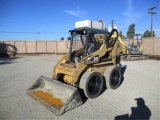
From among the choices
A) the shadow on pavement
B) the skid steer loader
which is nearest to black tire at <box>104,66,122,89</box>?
the skid steer loader

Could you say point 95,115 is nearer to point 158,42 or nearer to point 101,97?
point 101,97

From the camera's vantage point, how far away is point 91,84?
220 inches

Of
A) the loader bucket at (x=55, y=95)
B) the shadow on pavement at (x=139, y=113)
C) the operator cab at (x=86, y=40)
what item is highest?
the operator cab at (x=86, y=40)

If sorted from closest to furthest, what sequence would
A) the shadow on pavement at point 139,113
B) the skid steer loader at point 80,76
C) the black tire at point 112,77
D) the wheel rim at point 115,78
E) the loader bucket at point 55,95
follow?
the shadow on pavement at point 139,113 < the loader bucket at point 55,95 < the skid steer loader at point 80,76 < the black tire at point 112,77 < the wheel rim at point 115,78

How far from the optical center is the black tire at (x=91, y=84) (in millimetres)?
5215

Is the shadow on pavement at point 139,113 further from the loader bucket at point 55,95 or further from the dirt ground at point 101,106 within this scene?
the loader bucket at point 55,95

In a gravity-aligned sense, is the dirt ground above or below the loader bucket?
below

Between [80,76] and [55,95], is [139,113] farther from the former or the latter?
[55,95]

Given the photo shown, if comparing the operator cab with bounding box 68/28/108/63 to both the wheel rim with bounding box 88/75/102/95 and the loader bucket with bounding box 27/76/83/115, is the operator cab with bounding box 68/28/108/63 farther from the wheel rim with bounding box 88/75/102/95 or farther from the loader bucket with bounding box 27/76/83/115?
the loader bucket with bounding box 27/76/83/115

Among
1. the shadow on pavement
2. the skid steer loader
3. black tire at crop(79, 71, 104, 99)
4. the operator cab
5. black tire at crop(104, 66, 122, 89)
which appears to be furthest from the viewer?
black tire at crop(104, 66, 122, 89)

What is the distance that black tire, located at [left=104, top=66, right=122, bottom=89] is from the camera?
625 centimetres

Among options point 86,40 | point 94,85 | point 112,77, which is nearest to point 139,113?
point 94,85

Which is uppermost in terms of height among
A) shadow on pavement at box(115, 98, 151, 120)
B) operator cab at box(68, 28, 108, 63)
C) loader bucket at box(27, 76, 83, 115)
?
operator cab at box(68, 28, 108, 63)

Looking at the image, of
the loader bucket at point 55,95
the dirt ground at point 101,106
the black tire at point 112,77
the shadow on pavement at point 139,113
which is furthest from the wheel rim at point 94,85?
the shadow on pavement at point 139,113
